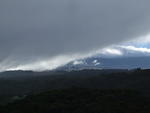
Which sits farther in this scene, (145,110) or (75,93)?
(75,93)

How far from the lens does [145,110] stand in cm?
5925

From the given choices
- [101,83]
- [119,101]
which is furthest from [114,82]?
[119,101]

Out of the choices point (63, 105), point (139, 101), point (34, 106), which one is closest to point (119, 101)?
point (139, 101)

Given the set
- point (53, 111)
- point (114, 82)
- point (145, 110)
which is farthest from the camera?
point (114, 82)

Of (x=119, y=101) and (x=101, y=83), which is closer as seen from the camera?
(x=119, y=101)

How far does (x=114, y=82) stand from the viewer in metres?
128

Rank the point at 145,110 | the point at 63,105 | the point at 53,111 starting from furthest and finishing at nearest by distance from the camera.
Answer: the point at 63,105 < the point at 53,111 < the point at 145,110

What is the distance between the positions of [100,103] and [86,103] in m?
3.50

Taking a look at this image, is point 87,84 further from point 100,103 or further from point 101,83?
point 100,103

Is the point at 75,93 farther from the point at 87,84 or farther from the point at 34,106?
the point at 87,84

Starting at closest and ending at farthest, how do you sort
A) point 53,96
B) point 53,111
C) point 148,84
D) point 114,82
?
point 53,111 → point 53,96 → point 148,84 → point 114,82

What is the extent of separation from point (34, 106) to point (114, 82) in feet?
196

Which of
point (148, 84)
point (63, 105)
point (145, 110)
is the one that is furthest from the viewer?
point (148, 84)

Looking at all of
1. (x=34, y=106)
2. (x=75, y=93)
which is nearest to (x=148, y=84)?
(x=75, y=93)
